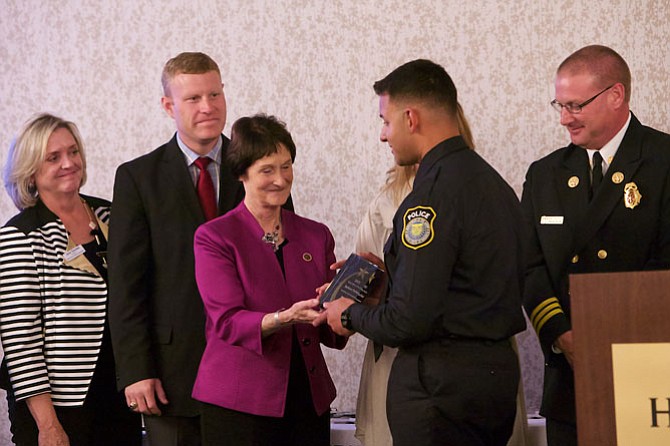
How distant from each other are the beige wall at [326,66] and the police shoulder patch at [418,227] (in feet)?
5.01

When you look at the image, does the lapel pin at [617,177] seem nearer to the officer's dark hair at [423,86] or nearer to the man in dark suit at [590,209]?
the man in dark suit at [590,209]

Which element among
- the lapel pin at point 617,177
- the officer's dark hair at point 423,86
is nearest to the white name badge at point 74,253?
the officer's dark hair at point 423,86

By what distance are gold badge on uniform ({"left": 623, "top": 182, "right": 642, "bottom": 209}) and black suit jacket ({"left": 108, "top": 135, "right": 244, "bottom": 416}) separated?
1.16 m

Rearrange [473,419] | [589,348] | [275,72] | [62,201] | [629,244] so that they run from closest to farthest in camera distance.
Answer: [589,348] → [473,419] → [629,244] → [62,201] → [275,72]

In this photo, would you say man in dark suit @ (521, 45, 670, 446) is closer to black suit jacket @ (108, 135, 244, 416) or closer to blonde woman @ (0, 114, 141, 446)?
black suit jacket @ (108, 135, 244, 416)

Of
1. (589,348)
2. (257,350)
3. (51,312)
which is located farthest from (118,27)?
(589,348)

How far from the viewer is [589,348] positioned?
2.01 meters

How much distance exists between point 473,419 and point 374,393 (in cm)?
63

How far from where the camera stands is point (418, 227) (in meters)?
2.24

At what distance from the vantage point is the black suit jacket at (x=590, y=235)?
9.18 feet

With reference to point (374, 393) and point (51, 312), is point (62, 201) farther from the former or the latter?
point (374, 393)

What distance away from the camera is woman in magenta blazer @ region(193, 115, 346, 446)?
2.62 meters

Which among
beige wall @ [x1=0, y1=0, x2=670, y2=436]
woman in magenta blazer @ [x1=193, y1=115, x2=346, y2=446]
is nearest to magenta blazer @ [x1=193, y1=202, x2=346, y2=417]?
woman in magenta blazer @ [x1=193, y1=115, x2=346, y2=446]

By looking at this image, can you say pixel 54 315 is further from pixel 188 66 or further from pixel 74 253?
pixel 188 66
